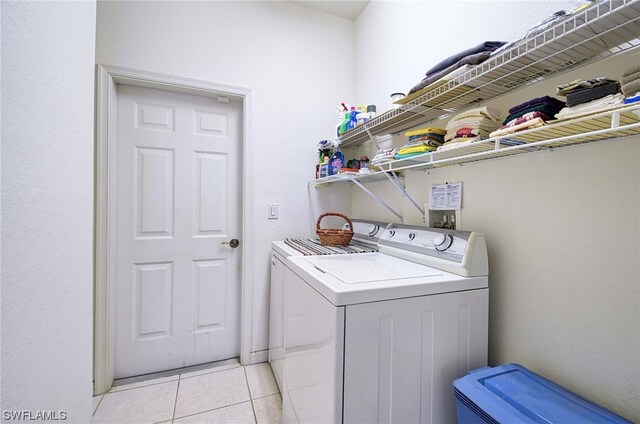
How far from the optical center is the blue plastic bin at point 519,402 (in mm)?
714

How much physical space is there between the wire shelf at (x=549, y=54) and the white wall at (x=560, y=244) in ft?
0.17

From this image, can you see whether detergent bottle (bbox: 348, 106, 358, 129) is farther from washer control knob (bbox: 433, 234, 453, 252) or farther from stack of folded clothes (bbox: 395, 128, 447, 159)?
washer control knob (bbox: 433, 234, 453, 252)

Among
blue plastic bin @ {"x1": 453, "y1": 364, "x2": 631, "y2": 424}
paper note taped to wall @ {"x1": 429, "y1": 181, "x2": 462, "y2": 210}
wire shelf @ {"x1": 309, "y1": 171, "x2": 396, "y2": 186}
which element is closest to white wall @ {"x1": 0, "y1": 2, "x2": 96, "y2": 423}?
blue plastic bin @ {"x1": 453, "y1": 364, "x2": 631, "y2": 424}

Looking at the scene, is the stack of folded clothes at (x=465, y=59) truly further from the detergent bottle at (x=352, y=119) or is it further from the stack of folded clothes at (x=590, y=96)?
the detergent bottle at (x=352, y=119)

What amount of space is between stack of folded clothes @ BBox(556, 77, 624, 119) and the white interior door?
2021 mm

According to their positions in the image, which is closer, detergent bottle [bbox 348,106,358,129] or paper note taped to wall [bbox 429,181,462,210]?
paper note taped to wall [bbox 429,181,462,210]

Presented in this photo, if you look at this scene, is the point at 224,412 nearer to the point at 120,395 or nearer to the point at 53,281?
the point at 120,395

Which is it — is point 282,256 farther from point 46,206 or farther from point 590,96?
point 590,96

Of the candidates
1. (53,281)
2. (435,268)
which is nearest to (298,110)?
(435,268)

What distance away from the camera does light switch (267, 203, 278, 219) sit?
2.20 metres

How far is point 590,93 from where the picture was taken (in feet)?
2.26

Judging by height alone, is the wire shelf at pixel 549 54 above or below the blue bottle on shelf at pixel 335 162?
above

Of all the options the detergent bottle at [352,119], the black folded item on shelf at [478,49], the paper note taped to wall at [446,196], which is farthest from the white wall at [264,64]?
the black folded item on shelf at [478,49]

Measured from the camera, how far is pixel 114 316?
1906 mm
